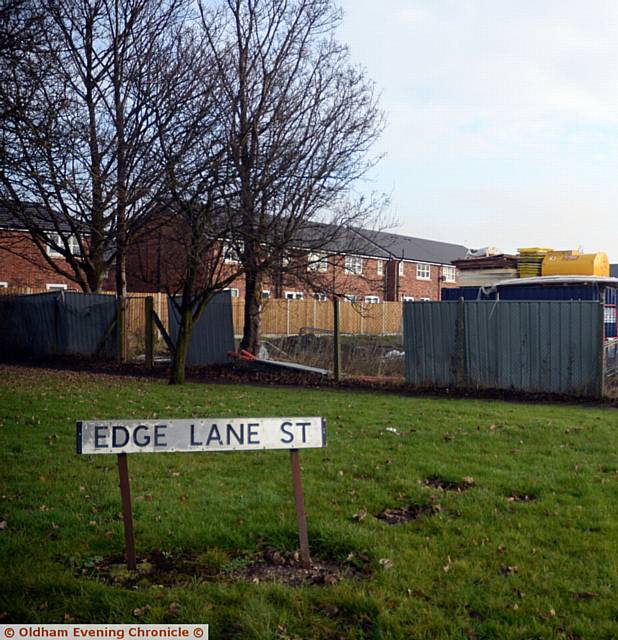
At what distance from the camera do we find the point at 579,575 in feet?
15.7

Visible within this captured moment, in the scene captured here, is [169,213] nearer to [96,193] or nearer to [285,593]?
[96,193]

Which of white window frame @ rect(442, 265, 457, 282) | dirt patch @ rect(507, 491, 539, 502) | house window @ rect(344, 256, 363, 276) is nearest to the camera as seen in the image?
dirt patch @ rect(507, 491, 539, 502)

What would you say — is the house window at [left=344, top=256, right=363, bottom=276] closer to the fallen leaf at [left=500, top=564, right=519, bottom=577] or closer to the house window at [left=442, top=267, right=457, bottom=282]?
the fallen leaf at [left=500, top=564, right=519, bottom=577]

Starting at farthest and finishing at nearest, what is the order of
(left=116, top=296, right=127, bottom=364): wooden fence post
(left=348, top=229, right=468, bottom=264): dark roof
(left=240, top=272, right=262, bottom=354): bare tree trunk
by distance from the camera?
(left=348, top=229, right=468, bottom=264): dark roof → (left=240, top=272, right=262, bottom=354): bare tree trunk → (left=116, top=296, right=127, bottom=364): wooden fence post

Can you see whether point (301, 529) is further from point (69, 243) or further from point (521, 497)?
point (69, 243)

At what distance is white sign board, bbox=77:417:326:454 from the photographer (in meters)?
5.00

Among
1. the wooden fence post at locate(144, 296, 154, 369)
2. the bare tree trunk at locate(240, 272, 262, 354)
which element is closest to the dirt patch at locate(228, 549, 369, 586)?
the wooden fence post at locate(144, 296, 154, 369)

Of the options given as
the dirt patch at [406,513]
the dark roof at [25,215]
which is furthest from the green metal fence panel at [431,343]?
the dirt patch at [406,513]

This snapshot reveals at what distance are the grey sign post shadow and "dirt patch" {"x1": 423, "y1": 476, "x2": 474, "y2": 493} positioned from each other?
214 centimetres

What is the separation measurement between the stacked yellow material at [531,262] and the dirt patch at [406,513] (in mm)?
14831

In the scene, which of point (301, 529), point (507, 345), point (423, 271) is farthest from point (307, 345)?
point (423, 271)

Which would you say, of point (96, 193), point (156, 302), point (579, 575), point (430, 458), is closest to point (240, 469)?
point (430, 458)

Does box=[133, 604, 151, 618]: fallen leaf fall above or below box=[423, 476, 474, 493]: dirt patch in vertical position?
below

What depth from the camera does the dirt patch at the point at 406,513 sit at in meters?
6.03
